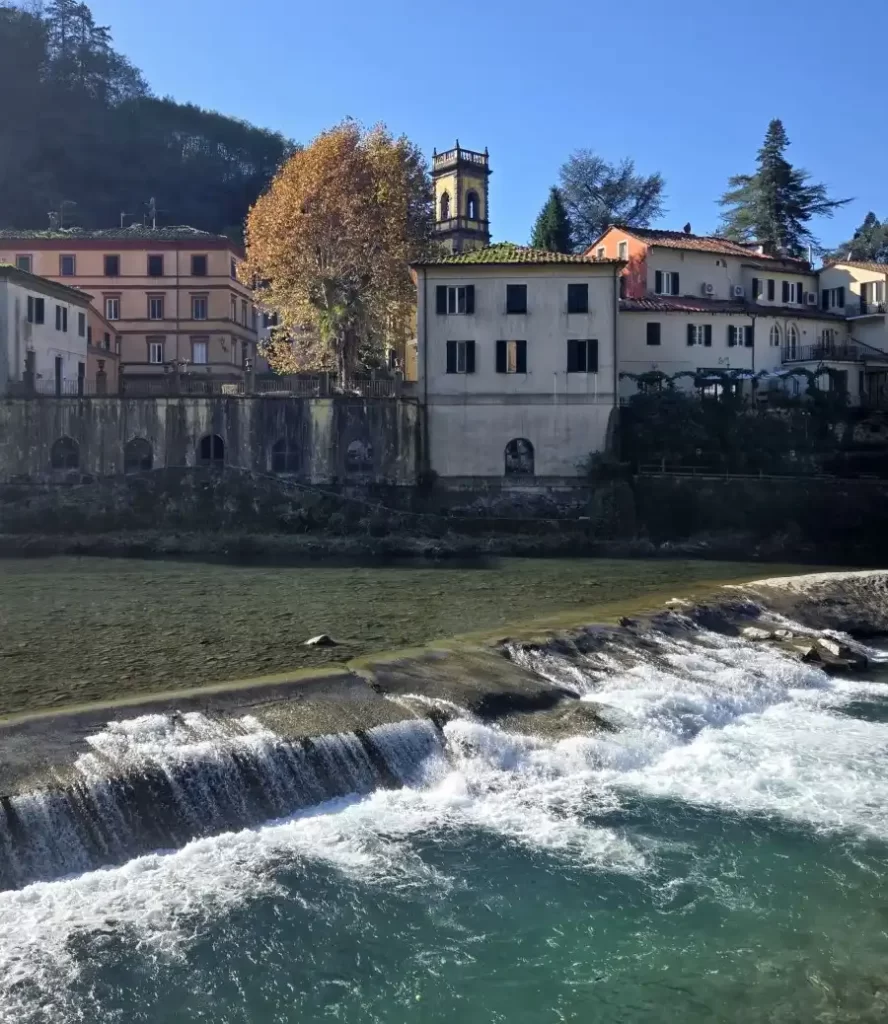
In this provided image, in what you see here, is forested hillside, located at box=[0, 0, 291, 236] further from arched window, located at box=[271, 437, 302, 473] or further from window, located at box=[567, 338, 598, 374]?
window, located at box=[567, 338, 598, 374]

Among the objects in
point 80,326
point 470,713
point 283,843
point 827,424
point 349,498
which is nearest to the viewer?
point 283,843

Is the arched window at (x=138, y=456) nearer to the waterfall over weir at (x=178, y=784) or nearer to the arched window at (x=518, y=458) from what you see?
the arched window at (x=518, y=458)

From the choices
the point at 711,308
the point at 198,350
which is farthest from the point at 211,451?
the point at 711,308

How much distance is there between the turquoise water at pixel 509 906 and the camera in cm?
948

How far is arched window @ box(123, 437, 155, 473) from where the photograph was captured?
139 ft

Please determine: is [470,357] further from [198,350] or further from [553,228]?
[553,228]

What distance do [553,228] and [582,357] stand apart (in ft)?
85.8

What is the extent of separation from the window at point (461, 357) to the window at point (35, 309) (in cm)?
1859

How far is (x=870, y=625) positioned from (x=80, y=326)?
38762 millimetres

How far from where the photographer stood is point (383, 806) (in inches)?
542

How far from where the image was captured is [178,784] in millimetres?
12992

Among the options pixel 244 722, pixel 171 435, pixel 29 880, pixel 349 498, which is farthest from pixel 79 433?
pixel 29 880

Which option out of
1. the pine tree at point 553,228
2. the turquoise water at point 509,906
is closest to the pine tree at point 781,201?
the pine tree at point 553,228

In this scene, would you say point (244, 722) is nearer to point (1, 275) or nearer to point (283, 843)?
point (283, 843)
